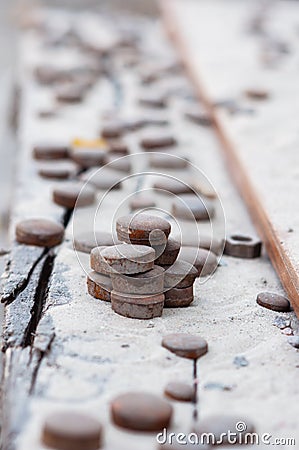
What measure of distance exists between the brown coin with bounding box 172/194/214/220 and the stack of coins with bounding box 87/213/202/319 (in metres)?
0.65

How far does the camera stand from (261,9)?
6512 mm

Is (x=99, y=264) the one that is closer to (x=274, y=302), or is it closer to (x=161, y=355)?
(x=161, y=355)

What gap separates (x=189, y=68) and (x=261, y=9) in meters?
1.85

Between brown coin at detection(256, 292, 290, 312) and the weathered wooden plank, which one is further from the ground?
the weathered wooden plank

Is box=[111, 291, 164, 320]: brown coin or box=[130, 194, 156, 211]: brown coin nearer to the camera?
box=[111, 291, 164, 320]: brown coin

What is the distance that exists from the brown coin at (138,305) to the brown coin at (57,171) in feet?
4.01

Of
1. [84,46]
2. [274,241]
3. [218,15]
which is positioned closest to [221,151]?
[274,241]

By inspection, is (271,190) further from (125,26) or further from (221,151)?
(125,26)

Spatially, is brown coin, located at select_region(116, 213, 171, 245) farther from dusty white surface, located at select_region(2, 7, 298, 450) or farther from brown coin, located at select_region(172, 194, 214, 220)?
brown coin, located at select_region(172, 194, 214, 220)

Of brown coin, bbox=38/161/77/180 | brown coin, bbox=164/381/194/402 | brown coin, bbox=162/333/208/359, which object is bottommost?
brown coin, bbox=164/381/194/402

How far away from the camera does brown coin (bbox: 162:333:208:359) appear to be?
Answer: 6.00 feet

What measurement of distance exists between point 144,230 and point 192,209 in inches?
30.5

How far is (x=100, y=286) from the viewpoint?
2082mm

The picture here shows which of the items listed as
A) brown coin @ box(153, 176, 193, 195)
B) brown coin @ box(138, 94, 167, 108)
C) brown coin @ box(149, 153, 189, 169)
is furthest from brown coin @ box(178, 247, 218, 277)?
brown coin @ box(138, 94, 167, 108)
